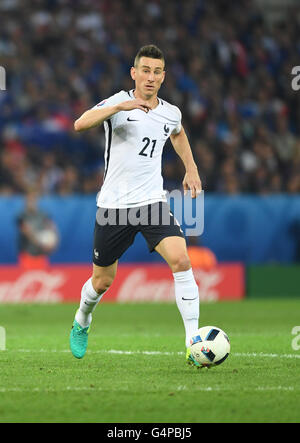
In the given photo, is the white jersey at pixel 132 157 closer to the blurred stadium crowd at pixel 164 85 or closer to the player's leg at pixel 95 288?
the player's leg at pixel 95 288

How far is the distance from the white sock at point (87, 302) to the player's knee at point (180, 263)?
83 centimetres

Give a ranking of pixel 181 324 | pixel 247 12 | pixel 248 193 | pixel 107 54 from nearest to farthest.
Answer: pixel 181 324, pixel 248 193, pixel 107 54, pixel 247 12

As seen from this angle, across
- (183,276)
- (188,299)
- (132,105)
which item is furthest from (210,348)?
(132,105)

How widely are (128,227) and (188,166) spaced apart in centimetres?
80

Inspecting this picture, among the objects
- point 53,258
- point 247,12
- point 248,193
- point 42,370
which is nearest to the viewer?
point 42,370

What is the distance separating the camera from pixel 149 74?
761 centimetres

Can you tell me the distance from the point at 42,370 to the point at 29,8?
1505 centimetres

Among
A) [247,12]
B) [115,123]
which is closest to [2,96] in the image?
[247,12]

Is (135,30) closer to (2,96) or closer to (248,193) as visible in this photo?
(2,96)

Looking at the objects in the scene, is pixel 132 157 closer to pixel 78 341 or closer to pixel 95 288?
pixel 95 288

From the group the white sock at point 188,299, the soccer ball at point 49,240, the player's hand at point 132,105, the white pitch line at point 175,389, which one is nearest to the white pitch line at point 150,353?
the white sock at point 188,299

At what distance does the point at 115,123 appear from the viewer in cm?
768

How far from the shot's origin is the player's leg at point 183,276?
7406 millimetres

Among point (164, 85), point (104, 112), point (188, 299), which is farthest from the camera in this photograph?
point (164, 85)
